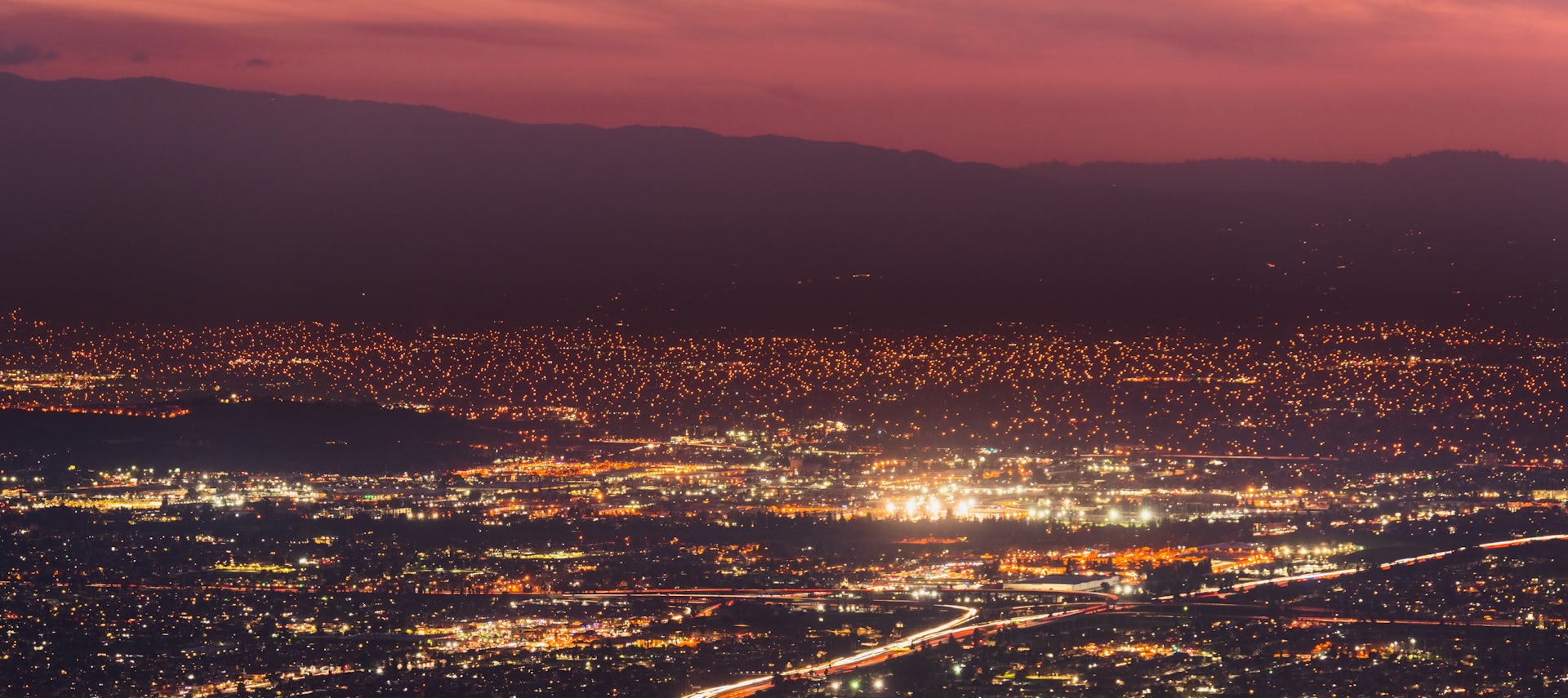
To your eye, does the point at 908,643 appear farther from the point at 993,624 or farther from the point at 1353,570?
the point at 1353,570

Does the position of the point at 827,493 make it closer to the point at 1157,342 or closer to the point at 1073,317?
the point at 1157,342

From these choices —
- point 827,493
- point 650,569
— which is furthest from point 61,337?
point 650,569

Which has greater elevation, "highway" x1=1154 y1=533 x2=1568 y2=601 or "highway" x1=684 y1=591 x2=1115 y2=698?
"highway" x1=1154 y1=533 x2=1568 y2=601

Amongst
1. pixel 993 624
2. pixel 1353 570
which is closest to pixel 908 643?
pixel 993 624

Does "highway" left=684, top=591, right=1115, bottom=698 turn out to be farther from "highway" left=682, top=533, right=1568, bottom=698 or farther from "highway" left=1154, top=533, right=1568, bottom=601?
"highway" left=1154, top=533, right=1568, bottom=601

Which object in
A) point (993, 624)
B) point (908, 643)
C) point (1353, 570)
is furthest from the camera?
point (1353, 570)

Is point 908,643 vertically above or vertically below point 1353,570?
below

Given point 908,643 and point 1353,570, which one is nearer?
point 908,643

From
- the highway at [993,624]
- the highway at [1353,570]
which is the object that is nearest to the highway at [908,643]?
the highway at [993,624]

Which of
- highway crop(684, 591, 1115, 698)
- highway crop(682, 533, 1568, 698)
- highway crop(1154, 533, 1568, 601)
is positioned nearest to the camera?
highway crop(684, 591, 1115, 698)

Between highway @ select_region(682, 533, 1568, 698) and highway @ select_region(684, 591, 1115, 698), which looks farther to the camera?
highway @ select_region(682, 533, 1568, 698)

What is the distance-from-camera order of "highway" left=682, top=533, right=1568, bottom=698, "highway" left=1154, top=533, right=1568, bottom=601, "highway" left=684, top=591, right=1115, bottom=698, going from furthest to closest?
1. "highway" left=1154, top=533, right=1568, bottom=601
2. "highway" left=682, top=533, right=1568, bottom=698
3. "highway" left=684, top=591, right=1115, bottom=698

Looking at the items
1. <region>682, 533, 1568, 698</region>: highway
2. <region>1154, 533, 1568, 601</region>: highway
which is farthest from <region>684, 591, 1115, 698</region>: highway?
<region>1154, 533, 1568, 601</region>: highway
